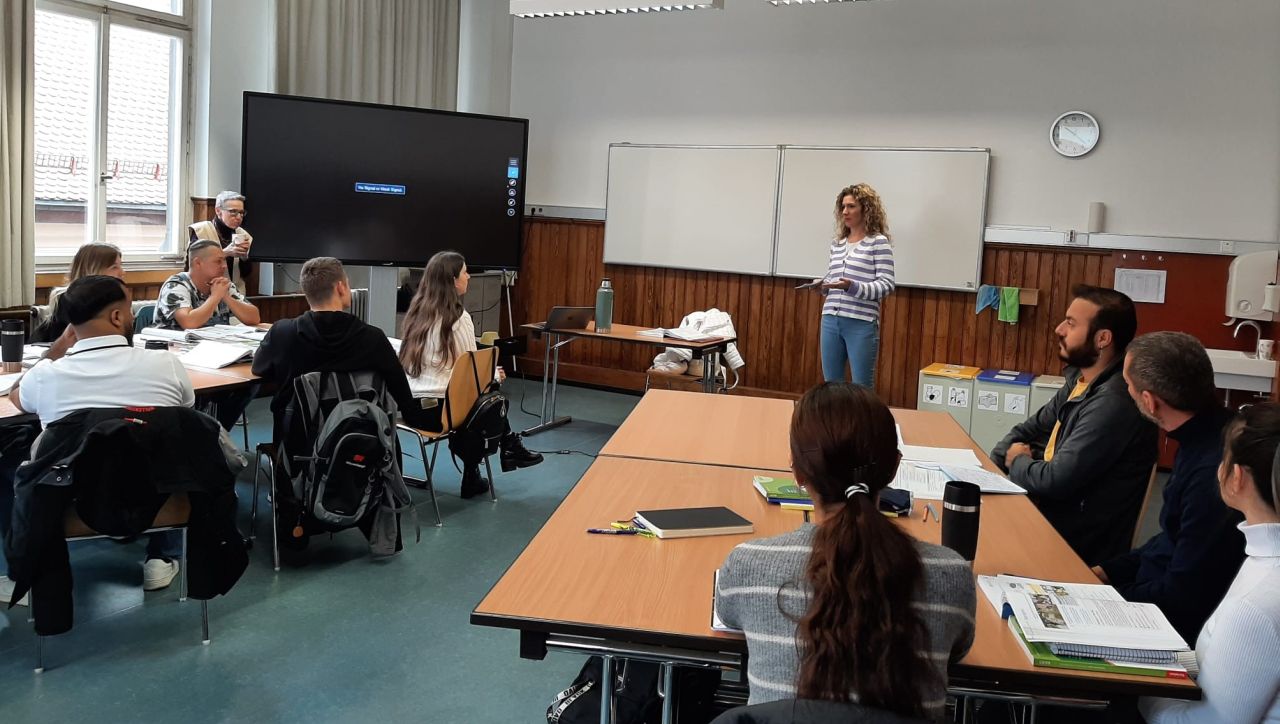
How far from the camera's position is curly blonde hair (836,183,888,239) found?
5.68 metres

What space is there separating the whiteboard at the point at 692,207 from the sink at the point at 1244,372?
289 cm

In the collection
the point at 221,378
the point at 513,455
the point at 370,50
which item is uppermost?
the point at 370,50

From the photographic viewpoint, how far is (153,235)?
6.16m

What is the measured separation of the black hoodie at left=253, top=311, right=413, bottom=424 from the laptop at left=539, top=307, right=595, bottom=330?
2.39m

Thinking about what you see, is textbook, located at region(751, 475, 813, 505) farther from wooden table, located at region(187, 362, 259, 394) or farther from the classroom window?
the classroom window

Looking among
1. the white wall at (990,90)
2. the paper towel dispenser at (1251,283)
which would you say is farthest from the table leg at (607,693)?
the white wall at (990,90)

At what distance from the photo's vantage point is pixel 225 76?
6285mm

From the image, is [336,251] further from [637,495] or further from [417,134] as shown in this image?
[637,495]

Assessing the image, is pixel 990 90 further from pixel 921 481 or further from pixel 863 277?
pixel 921 481

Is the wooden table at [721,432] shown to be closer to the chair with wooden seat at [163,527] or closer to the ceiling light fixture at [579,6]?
the chair with wooden seat at [163,527]

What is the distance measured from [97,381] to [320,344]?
0.85 meters

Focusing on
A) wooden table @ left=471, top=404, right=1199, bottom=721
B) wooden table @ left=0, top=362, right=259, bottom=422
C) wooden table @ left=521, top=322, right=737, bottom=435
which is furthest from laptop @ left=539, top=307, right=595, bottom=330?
wooden table @ left=471, top=404, right=1199, bottom=721

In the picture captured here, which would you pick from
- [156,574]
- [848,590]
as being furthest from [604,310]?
[848,590]

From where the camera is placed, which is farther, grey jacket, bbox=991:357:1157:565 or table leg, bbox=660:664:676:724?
grey jacket, bbox=991:357:1157:565
